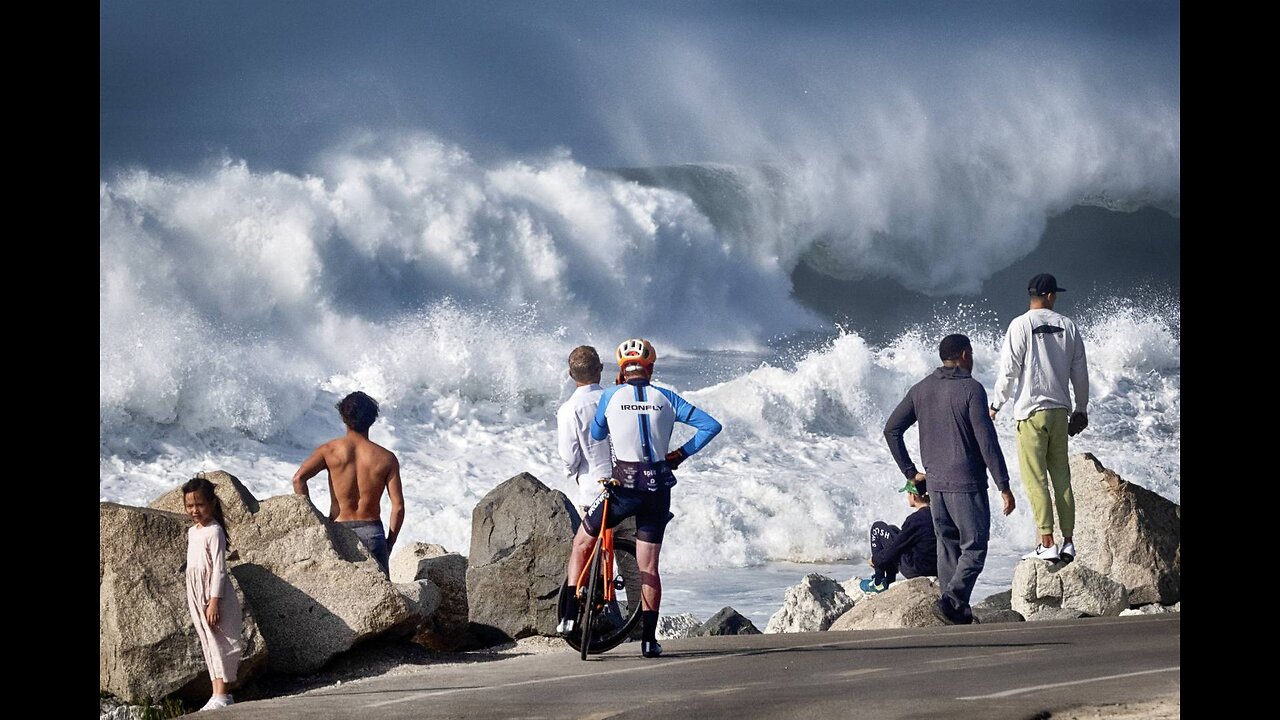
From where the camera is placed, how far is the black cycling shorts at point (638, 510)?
25.4 ft

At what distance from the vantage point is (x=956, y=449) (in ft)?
28.8

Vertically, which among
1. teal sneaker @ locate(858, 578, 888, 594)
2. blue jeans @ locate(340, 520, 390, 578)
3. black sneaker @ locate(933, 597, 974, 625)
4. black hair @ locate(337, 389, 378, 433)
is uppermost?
black hair @ locate(337, 389, 378, 433)

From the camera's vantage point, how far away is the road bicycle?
7855 millimetres

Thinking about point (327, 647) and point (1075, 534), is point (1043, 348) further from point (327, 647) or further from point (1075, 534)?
point (327, 647)

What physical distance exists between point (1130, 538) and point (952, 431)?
283 cm

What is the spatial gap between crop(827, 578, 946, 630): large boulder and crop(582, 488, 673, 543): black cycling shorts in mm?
2267

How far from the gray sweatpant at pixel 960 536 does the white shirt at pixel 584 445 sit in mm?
2128

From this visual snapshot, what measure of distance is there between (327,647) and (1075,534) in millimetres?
5362

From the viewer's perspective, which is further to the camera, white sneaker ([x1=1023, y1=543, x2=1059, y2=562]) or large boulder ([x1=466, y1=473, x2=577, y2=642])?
large boulder ([x1=466, y1=473, x2=577, y2=642])

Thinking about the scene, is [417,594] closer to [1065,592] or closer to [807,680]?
[807,680]

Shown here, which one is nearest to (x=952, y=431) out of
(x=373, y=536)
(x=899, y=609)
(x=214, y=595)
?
(x=899, y=609)

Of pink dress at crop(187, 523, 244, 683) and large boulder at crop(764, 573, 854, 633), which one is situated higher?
pink dress at crop(187, 523, 244, 683)

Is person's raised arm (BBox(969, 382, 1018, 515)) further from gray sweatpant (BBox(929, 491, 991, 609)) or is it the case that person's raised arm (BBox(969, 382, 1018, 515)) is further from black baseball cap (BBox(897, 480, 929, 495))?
black baseball cap (BBox(897, 480, 929, 495))

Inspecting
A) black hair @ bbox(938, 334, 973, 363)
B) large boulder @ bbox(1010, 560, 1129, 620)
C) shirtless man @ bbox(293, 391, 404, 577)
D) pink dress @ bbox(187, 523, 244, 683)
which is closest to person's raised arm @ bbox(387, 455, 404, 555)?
shirtless man @ bbox(293, 391, 404, 577)
